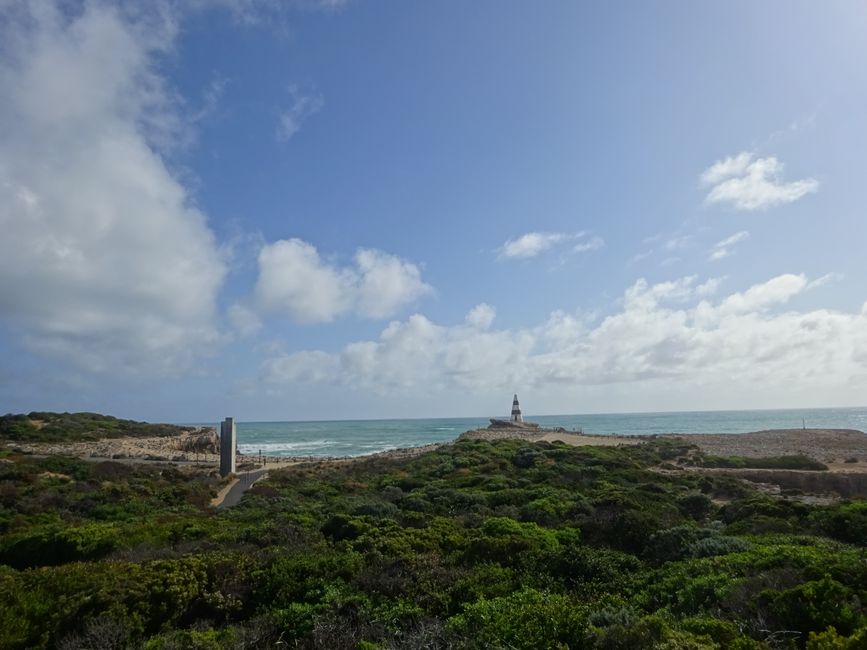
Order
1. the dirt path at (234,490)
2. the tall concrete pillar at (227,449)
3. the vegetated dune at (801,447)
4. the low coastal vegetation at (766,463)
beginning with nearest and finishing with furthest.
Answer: the dirt path at (234,490)
the low coastal vegetation at (766,463)
the tall concrete pillar at (227,449)
the vegetated dune at (801,447)

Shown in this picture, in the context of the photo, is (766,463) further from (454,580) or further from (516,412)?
(516,412)

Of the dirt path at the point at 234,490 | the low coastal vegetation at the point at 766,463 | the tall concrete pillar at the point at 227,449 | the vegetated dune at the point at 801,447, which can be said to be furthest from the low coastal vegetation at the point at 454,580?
the vegetated dune at the point at 801,447

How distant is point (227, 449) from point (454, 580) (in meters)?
24.9

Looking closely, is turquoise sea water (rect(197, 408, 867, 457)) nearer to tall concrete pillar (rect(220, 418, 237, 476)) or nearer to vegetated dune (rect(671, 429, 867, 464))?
vegetated dune (rect(671, 429, 867, 464))

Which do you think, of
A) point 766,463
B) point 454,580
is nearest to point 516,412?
point 766,463

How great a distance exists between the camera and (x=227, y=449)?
91.8 feet

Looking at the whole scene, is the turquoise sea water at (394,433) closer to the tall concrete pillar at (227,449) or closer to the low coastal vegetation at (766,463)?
the tall concrete pillar at (227,449)

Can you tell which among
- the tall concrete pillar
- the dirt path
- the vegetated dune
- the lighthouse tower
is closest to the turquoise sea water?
the lighthouse tower

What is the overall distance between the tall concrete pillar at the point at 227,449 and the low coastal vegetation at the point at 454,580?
14843 millimetres

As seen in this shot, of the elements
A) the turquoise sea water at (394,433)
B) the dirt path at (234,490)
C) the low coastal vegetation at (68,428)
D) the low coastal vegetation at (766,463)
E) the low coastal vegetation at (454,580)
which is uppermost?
the low coastal vegetation at (68,428)

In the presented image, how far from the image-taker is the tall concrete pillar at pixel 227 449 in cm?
2756

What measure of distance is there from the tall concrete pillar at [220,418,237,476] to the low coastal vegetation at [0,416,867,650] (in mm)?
14843

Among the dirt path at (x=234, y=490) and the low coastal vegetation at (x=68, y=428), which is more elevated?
the low coastal vegetation at (x=68, y=428)

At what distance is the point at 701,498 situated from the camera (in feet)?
44.5
